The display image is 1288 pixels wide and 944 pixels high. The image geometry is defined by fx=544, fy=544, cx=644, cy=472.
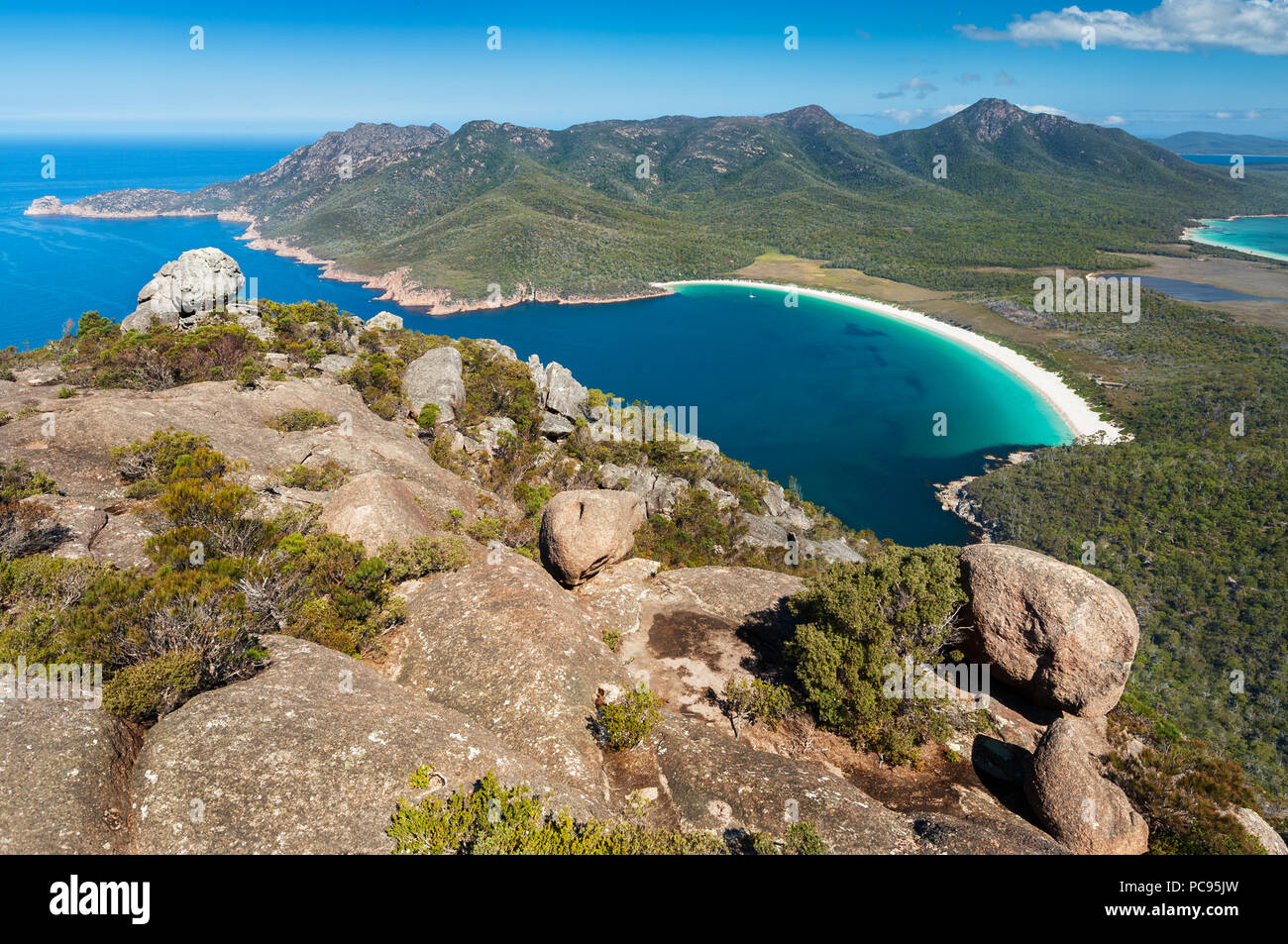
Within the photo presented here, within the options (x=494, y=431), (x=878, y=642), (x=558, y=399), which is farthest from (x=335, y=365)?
(x=878, y=642)

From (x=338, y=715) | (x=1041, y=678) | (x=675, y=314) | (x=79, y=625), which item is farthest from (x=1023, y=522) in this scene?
(x=675, y=314)

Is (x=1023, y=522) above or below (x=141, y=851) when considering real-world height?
below

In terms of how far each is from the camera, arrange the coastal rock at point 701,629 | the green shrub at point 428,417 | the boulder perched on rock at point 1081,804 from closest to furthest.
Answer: the boulder perched on rock at point 1081,804, the coastal rock at point 701,629, the green shrub at point 428,417

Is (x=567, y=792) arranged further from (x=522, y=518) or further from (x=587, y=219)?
(x=587, y=219)

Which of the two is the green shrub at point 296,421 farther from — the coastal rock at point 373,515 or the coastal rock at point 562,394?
the coastal rock at point 562,394

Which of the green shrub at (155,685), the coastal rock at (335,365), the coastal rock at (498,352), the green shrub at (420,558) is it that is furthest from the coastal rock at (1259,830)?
the coastal rock at (498,352)

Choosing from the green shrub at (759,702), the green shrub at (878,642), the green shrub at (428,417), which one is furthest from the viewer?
the green shrub at (428,417)
